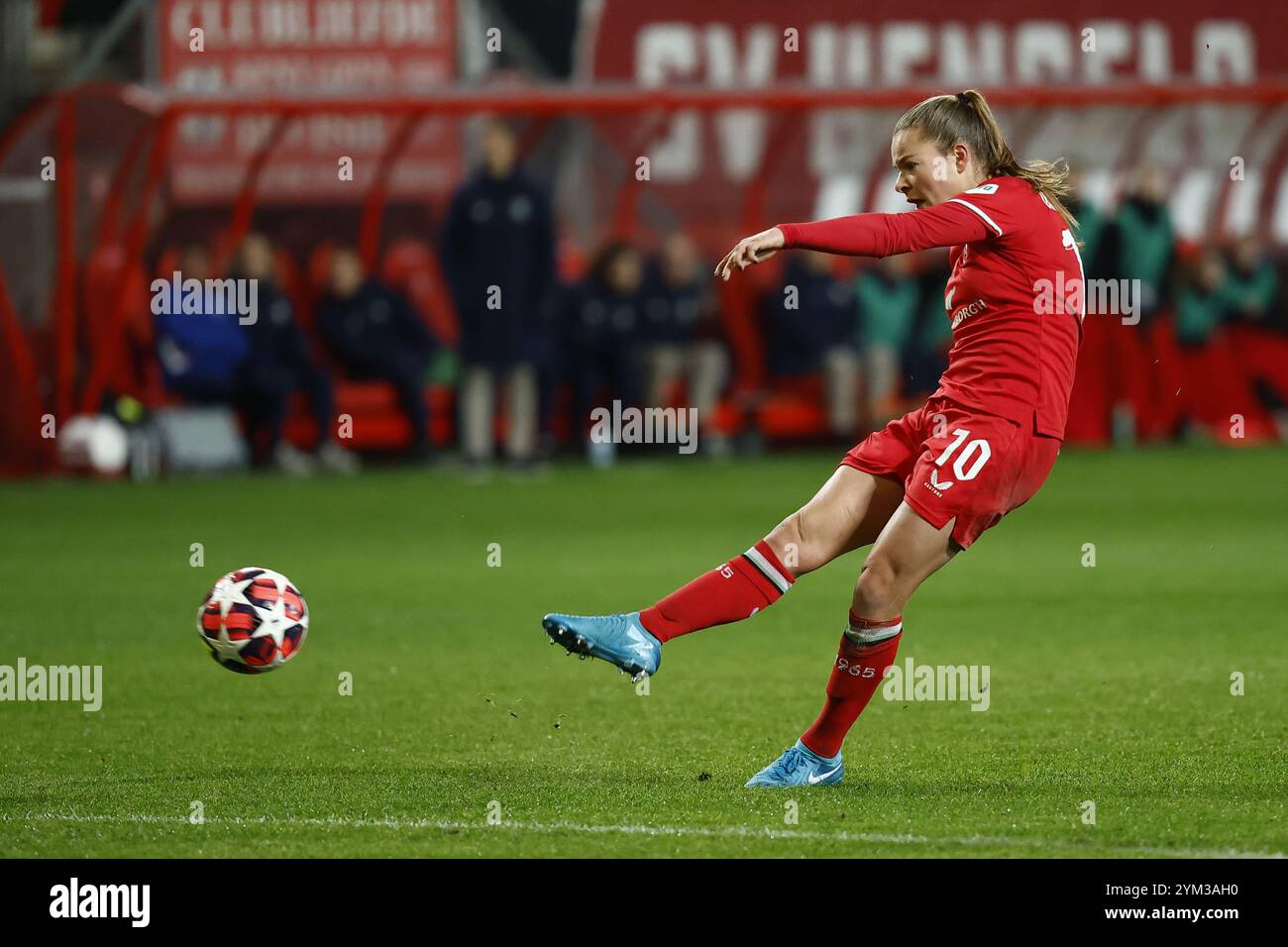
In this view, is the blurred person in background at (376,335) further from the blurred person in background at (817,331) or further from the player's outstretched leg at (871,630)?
the player's outstretched leg at (871,630)

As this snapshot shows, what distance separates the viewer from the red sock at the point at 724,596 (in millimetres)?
5820

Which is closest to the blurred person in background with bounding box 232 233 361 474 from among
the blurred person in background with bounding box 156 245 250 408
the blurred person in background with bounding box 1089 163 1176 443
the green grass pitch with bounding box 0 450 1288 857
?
the blurred person in background with bounding box 156 245 250 408

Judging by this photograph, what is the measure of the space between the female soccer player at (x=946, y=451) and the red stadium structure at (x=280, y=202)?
11.8 meters

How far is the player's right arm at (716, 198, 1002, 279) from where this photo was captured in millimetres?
5312

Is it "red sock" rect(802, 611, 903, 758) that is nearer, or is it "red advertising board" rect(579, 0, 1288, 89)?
"red sock" rect(802, 611, 903, 758)

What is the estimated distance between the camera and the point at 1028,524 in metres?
13.8

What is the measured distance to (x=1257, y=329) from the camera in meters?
20.2

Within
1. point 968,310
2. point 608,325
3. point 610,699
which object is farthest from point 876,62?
point 968,310

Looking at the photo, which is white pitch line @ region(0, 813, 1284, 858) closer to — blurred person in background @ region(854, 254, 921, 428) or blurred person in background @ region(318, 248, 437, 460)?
blurred person in background @ region(318, 248, 437, 460)

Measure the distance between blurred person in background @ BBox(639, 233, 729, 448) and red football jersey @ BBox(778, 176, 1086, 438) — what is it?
12679 mm

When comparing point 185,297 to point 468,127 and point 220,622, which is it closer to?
point 468,127

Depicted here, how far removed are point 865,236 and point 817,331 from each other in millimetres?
13442

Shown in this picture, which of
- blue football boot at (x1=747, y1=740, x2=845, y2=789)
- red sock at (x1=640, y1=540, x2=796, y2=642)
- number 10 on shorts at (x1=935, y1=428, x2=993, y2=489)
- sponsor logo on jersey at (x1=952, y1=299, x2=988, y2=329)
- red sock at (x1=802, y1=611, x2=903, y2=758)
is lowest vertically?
blue football boot at (x1=747, y1=740, x2=845, y2=789)

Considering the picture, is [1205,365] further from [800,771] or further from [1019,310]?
[800,771]
